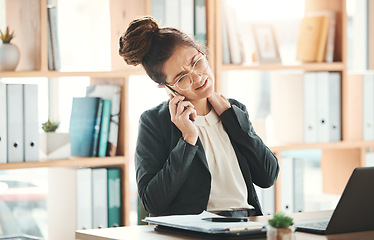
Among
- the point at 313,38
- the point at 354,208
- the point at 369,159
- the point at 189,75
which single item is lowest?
the point at 369,159

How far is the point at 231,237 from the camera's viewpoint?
1499mm

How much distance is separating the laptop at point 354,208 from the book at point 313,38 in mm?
2020

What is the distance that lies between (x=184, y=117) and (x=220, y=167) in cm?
22

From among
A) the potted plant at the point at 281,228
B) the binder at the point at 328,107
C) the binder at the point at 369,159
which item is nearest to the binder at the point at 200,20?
the binder at the point at 328,107

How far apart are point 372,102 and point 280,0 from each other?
2.53ft

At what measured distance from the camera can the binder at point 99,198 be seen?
3.09m

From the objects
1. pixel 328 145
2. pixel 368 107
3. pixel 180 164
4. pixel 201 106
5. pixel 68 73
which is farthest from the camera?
pixel 368 107

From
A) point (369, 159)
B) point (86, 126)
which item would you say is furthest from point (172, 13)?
point (369, 159)

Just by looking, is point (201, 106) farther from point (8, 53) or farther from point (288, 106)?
point (288, 106)

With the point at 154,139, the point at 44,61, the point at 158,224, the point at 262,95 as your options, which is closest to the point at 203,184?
the point at 154,139

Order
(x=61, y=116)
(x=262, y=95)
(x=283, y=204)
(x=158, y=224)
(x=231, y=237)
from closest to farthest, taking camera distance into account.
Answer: (x=231, y=237) → (x=158, y=224) → (x=61, y=116) → (x=283, y=204) → (x=262, y=95)

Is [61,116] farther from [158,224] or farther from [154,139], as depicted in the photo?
[158,224]

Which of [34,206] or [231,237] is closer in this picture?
[231,237]

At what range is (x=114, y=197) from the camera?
3137mm
